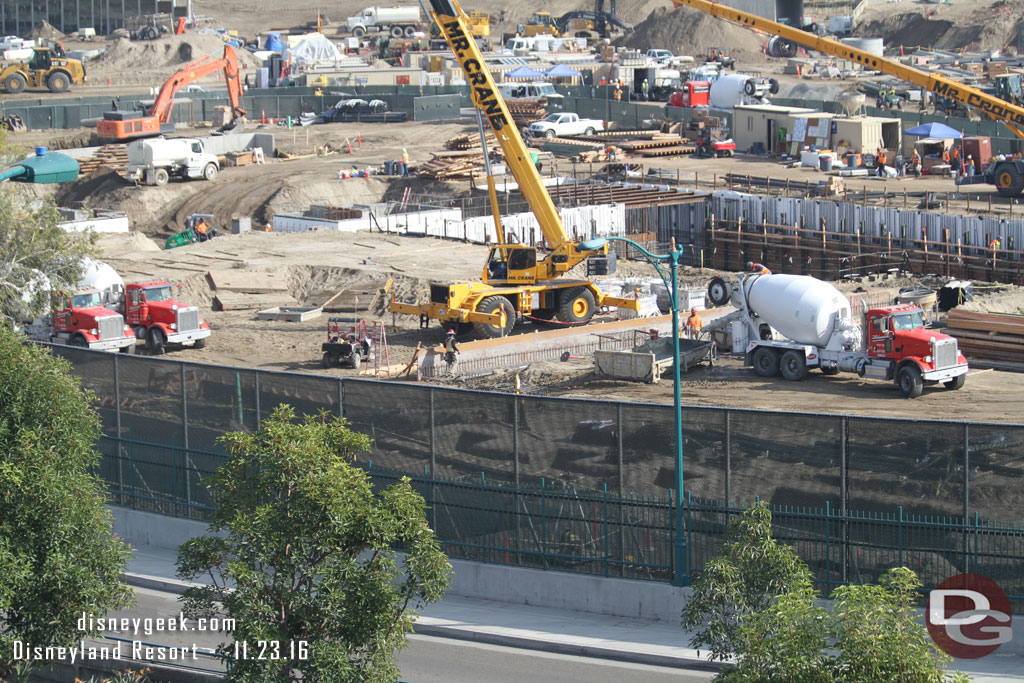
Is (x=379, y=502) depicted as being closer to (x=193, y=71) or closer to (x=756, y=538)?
(x=756, y=538)

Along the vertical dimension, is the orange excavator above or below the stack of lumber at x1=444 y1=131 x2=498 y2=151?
above

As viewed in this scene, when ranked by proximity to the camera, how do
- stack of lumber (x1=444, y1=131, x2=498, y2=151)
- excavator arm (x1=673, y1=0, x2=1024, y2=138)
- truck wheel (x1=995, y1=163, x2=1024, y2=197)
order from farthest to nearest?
stack of lumber (x1=444, y1=131, x2=498, y2=151)
truck wheel (x1=995, y1=163, x2=1024, y2=197)
excavator arm (x1=673, y1=0, x2=1024, y2=138)

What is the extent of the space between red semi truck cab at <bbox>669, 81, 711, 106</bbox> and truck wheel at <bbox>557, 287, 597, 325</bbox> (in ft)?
146

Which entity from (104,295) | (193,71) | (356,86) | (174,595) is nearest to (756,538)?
(174,595)

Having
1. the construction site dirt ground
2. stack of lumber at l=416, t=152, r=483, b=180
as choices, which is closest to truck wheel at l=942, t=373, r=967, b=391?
the construction site dirt ground

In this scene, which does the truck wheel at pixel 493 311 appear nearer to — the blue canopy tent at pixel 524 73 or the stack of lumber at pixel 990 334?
the stack of lumber at pixel 990 334

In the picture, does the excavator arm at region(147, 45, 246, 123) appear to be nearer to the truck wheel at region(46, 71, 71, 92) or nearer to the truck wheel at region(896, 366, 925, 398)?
the truck wheel at region(46, 71, 71, 92)

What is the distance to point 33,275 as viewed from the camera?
33.2 meters

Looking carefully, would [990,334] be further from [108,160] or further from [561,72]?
[561,72]

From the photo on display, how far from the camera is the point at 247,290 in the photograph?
43.5 metres

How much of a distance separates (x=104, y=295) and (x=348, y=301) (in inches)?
307

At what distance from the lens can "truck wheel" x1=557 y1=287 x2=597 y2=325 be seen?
1532 inches

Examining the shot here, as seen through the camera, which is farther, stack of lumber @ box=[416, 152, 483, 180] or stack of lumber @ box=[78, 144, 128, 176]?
stack of lumber @ box=[78, 144, 128, 176]

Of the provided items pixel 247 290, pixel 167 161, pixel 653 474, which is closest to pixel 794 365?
pixel 653 474
